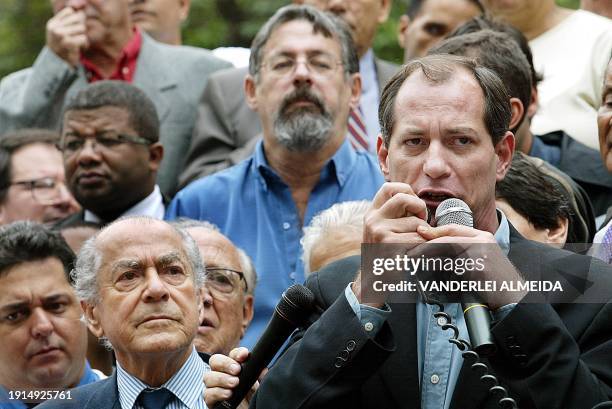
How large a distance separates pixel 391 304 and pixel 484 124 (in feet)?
2.20

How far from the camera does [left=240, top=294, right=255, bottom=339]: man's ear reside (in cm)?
670

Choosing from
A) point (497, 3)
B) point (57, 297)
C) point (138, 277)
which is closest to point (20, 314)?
point (57, 297)

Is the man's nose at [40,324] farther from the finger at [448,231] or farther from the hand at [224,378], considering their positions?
the finger at [448,231]

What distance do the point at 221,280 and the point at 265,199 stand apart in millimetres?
1068

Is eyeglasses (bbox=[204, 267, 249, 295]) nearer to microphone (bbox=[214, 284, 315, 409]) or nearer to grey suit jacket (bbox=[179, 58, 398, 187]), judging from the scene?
grey suit jacket (bbox=[179, 58, 398, 187])

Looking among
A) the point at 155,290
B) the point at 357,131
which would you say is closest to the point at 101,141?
the point at 357,131

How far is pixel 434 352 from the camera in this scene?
168 inches

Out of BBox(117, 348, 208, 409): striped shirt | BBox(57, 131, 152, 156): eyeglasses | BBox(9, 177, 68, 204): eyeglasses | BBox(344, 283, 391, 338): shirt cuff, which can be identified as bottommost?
BBox(9, 177, 68, 204): eyeglasses

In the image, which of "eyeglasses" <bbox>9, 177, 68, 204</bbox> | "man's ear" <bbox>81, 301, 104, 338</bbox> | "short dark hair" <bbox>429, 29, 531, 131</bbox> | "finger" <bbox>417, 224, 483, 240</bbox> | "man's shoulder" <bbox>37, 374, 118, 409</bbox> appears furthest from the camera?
"eyeglasses" <bbox>9, 177, 68, 204</bbox>

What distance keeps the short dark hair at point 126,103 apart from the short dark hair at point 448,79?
11.9 feet

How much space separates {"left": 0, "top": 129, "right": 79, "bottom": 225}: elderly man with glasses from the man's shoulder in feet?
10.8

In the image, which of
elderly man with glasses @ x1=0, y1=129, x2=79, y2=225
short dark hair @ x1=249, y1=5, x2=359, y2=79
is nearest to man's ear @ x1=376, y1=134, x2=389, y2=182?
short dark hair @ x1=249, y1=5, x2=359, y2=79

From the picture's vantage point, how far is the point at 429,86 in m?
4.62

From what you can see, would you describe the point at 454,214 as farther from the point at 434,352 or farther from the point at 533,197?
the point at 533,197
